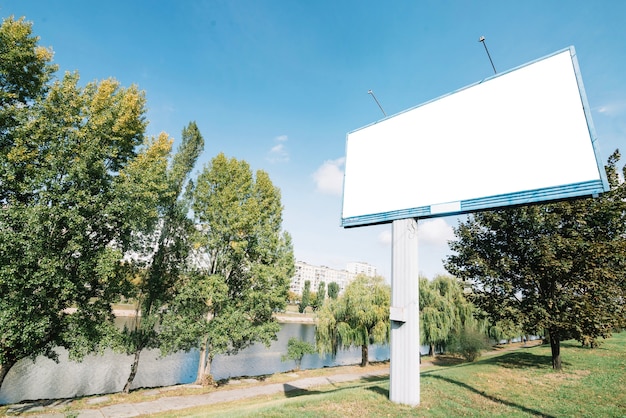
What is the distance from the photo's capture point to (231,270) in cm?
1902

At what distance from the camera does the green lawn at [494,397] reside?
7.62 meters

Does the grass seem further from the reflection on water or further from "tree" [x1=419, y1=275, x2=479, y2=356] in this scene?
"tree" [x1=419, y1=275, x2=479, y2=356]

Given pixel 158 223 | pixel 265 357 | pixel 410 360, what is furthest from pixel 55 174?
pixel 265 357

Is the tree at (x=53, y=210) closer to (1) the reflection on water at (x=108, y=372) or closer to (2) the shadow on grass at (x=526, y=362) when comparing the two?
(1) the reflection on water at (x=108, y=372)

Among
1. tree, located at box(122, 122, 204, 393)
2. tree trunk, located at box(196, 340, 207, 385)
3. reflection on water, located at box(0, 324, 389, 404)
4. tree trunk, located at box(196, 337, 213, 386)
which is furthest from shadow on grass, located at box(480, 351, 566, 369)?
tree, located at box(122, 122, 204, 393)

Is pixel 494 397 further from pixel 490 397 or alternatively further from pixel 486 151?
pixel 486 151

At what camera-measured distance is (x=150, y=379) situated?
20.8 m

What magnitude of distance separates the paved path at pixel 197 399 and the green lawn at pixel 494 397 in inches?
50.8

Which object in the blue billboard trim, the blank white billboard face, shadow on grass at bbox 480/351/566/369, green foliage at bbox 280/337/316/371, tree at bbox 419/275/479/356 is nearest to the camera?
the blue billboard trim

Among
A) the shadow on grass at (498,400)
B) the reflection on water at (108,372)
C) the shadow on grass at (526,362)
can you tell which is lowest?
the reflection on water at (108,372)

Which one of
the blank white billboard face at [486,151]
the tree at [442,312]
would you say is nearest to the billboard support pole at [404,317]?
the blank white billboard face at [486,151]

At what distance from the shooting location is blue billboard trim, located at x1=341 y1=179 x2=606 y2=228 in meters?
6.22

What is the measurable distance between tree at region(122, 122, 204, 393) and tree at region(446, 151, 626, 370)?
50.8ft

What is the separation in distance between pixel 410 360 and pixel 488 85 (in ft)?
25.3
